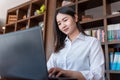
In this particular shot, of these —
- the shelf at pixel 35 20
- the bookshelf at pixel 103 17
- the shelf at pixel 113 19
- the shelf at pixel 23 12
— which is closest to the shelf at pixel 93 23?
the bookshelf at pixel 103 17

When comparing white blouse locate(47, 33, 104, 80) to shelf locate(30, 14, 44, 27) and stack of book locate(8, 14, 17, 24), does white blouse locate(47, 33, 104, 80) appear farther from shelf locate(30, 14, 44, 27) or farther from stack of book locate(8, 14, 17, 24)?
stack of book locate(8, 14, 17, 24)

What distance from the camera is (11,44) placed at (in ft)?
2.57

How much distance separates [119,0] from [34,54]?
2.07 m

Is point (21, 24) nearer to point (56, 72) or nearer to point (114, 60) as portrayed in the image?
point (114, 60)

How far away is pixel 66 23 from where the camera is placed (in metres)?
1.25

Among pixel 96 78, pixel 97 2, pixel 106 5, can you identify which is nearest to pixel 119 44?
pixel 106 5

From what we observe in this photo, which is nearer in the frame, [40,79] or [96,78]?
A: [40,79]

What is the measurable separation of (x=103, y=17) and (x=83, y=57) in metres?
1.28

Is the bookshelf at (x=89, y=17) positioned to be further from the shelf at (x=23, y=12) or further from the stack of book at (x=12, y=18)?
the stack of book at (x=12, y=18)

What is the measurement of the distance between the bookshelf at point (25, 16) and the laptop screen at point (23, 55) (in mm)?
2282

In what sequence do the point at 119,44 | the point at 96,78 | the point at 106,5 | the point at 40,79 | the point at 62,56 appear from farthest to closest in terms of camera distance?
1. the point at 106,5
2. the point at 119,44
3. the point at 62,56
4. the point at 96,78
5. the point at 40,79

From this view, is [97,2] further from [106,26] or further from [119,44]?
[119,44]

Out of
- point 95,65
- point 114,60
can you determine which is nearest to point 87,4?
point 114,60

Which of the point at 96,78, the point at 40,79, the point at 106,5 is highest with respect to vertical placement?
the point at 106,5
